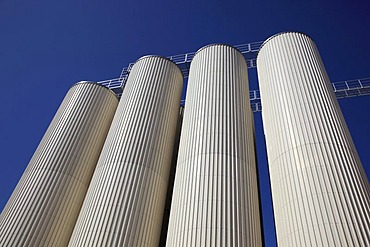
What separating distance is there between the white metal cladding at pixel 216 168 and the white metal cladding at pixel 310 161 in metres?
1.18

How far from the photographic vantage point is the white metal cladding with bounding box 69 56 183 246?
39.5 ft

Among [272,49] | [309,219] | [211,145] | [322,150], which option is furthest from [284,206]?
[272,49]

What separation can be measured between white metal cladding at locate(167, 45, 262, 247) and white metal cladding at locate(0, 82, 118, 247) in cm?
610

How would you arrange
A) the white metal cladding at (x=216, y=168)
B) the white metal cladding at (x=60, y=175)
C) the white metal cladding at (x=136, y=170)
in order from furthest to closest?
the white metal cladding at (x=60, y=175) → the white metal cladding at (x=136, y=170) → the white metal cladding at (x=216, y=168)

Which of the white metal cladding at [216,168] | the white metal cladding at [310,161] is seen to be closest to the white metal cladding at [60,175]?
the white metal cladding at [216,168]

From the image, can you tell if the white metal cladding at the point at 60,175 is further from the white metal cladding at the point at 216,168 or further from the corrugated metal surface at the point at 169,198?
the white metal cladding at the point at 216,168

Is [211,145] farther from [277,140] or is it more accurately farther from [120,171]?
[120,171]

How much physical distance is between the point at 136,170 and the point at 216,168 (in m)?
3.90

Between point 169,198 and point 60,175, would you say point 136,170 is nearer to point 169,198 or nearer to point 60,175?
point 169,198

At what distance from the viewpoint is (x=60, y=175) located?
15.8m

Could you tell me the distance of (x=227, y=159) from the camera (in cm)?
1300

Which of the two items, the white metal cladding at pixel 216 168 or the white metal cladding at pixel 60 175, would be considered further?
the white metal cladding at pixel 60 175

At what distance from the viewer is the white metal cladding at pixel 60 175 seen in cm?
1385

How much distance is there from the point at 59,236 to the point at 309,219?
11421 mm
